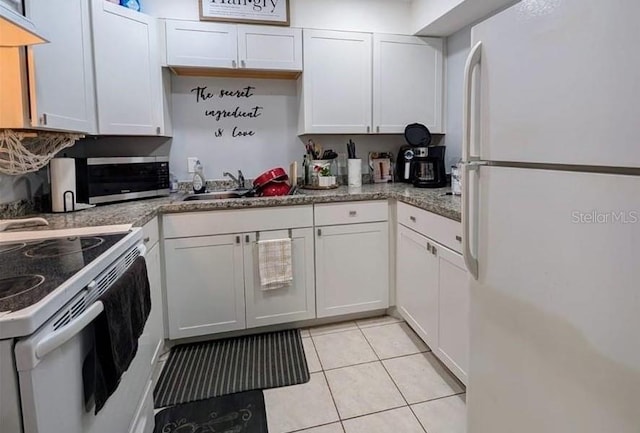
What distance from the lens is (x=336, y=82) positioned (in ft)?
9.21

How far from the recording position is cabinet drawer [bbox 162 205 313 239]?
7.55 feet

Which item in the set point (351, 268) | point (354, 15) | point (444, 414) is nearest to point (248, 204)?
point (351, 268)

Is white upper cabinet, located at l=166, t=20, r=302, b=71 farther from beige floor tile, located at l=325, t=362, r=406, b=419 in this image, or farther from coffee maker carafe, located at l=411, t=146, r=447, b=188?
beige floor tile, located at l=325, t=362, r=406, b=419

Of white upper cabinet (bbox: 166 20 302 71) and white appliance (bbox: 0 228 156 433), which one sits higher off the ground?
white upper cabinet (bbox: 166 20 302 71)

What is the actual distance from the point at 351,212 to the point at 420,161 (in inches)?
25.5

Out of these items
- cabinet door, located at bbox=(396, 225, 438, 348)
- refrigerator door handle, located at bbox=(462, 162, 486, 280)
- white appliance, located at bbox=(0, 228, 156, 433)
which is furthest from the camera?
cabinet door, located at bbox=(396, 225, 438, 348)

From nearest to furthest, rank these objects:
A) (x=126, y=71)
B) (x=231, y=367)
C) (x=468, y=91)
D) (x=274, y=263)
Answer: (x=468, y=91)
(x=231, y=367)
(x=126, y=71)
(x=274, y=263)

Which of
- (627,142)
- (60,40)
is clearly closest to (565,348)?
(627,142)

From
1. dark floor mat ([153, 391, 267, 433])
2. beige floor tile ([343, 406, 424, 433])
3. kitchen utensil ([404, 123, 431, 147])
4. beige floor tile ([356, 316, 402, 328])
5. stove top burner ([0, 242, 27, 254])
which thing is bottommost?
beige floor tile ([343, 406, 424, 433])

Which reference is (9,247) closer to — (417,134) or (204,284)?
(204,284)

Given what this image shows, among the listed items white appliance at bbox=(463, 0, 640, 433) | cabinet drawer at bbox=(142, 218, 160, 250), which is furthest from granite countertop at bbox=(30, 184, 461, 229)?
white appliance at bbox=(463, 0, 640, 433)

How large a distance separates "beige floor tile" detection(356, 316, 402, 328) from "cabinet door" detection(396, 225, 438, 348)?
0.14 meters

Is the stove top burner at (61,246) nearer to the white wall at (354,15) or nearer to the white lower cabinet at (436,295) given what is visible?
the white lower cabinet at (436,295)

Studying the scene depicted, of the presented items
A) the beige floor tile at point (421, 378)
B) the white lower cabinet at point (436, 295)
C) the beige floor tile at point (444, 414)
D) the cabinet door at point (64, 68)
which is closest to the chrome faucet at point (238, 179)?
the cabinet door at point (64, 68)
